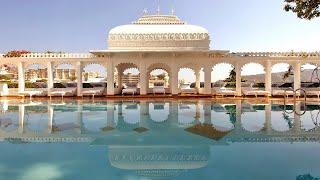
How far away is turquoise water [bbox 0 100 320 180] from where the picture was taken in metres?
7.60

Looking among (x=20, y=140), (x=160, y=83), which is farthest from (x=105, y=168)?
(x=160, y=83)

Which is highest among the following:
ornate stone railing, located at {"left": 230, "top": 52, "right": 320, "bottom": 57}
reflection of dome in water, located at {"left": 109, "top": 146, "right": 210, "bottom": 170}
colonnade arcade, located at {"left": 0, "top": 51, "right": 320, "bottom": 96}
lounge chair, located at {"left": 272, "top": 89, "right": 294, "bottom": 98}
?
ornate stone railing, located at {"left": 230, "top": 52, "right": 320, "bottom": 57}

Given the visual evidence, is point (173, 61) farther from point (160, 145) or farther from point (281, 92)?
point (160, 145)

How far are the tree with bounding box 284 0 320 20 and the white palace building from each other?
13887mm

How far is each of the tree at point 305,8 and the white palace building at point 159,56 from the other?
45.6 ft

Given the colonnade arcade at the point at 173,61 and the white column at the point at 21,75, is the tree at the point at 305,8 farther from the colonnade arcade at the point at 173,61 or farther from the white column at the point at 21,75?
the white column at the point at 21,75

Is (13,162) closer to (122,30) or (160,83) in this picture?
(122,30)

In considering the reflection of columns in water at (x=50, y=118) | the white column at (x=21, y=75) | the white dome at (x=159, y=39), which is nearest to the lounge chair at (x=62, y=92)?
the white column at (x=21, y=75)

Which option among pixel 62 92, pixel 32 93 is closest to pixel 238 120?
pixel 62 92

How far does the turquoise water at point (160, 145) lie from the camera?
7602mm

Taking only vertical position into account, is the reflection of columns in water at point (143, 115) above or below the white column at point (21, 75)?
below

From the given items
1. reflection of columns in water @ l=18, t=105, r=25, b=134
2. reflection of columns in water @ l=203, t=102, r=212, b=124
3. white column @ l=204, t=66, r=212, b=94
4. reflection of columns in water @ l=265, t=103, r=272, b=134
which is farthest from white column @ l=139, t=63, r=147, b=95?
reflection of columns in water @ l=265, t=103, r=272, b=134

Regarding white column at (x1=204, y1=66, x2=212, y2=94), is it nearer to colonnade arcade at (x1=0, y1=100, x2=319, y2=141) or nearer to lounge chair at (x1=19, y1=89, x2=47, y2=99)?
colonnade arcade at (x1=0, y1=100, x2=319, y2=141)

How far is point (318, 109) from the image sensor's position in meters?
18.9
